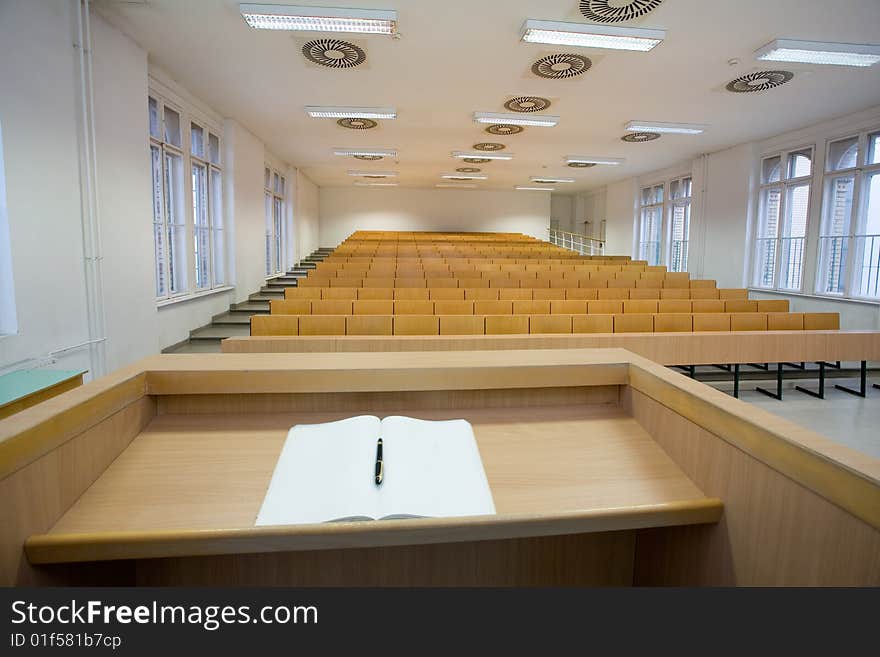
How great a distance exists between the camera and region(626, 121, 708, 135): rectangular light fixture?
25.6 feet

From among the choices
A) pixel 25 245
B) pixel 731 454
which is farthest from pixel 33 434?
pixel 25 245

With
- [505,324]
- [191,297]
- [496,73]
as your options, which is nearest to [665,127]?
[496,73]

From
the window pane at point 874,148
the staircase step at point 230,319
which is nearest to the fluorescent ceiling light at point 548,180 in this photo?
the window pane at point 874,148

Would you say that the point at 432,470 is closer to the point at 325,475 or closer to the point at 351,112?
the point at 325,475

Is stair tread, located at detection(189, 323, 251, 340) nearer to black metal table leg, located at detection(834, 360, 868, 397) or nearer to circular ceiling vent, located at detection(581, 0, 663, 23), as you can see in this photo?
circular ceiling vent, located at detection(581, 0, 663, 23)

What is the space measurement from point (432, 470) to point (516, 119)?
7328 millimetres

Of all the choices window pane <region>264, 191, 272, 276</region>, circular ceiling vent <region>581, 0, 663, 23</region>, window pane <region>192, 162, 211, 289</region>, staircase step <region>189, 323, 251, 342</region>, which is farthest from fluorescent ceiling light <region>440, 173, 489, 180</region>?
circular ceiling vent <region>581, 0, 663, 23</region>

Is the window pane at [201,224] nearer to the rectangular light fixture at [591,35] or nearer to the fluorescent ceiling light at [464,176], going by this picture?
the rectangular light fixture at [591,35]

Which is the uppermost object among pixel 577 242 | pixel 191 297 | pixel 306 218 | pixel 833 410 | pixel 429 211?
pixel 429 211

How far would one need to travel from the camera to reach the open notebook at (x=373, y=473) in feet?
3.36

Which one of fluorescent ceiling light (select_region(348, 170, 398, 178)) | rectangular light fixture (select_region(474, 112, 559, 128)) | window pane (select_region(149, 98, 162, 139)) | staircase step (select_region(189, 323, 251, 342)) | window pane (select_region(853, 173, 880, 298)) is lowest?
staircase step (select_region(189, 323, 251, 342))

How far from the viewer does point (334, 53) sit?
17.4ft

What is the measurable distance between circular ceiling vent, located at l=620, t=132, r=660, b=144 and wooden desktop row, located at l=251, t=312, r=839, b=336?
189 inches

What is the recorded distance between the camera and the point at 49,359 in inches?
147
